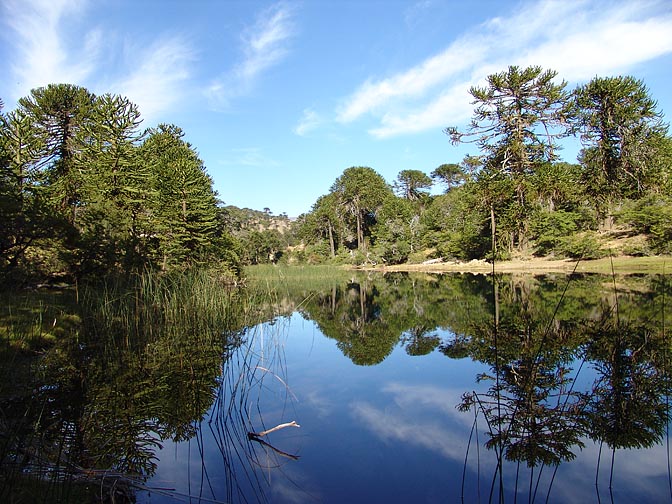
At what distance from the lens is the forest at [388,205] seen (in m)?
12.2

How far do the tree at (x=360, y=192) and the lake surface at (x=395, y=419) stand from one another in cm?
3730

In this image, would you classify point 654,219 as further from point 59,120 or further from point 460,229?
point 59,120

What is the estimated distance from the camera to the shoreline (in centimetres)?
1788

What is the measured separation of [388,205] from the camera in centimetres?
4097

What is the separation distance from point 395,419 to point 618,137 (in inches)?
1154

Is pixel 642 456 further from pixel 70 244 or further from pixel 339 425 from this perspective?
pixel 70 244

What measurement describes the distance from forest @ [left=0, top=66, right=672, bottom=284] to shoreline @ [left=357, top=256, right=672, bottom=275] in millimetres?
749

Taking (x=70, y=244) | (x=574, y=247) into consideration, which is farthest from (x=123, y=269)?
(x=574, y=247)

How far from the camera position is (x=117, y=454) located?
9.59 feet

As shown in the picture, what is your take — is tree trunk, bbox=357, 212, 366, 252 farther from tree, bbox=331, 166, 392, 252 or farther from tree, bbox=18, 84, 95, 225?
tree, bbox=18, 84, 95, 225

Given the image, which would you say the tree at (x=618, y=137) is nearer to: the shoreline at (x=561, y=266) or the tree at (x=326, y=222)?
the shoreline at (x=561, y=266)

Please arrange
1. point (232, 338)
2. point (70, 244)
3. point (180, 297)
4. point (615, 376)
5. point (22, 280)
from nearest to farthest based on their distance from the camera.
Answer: point (615, 376) < point (232, 338) < point (180, 297) < point (22, 280) < point (70, 244)

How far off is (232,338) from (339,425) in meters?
3.62

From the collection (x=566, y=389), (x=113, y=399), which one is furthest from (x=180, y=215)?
(x=566, y=389)
